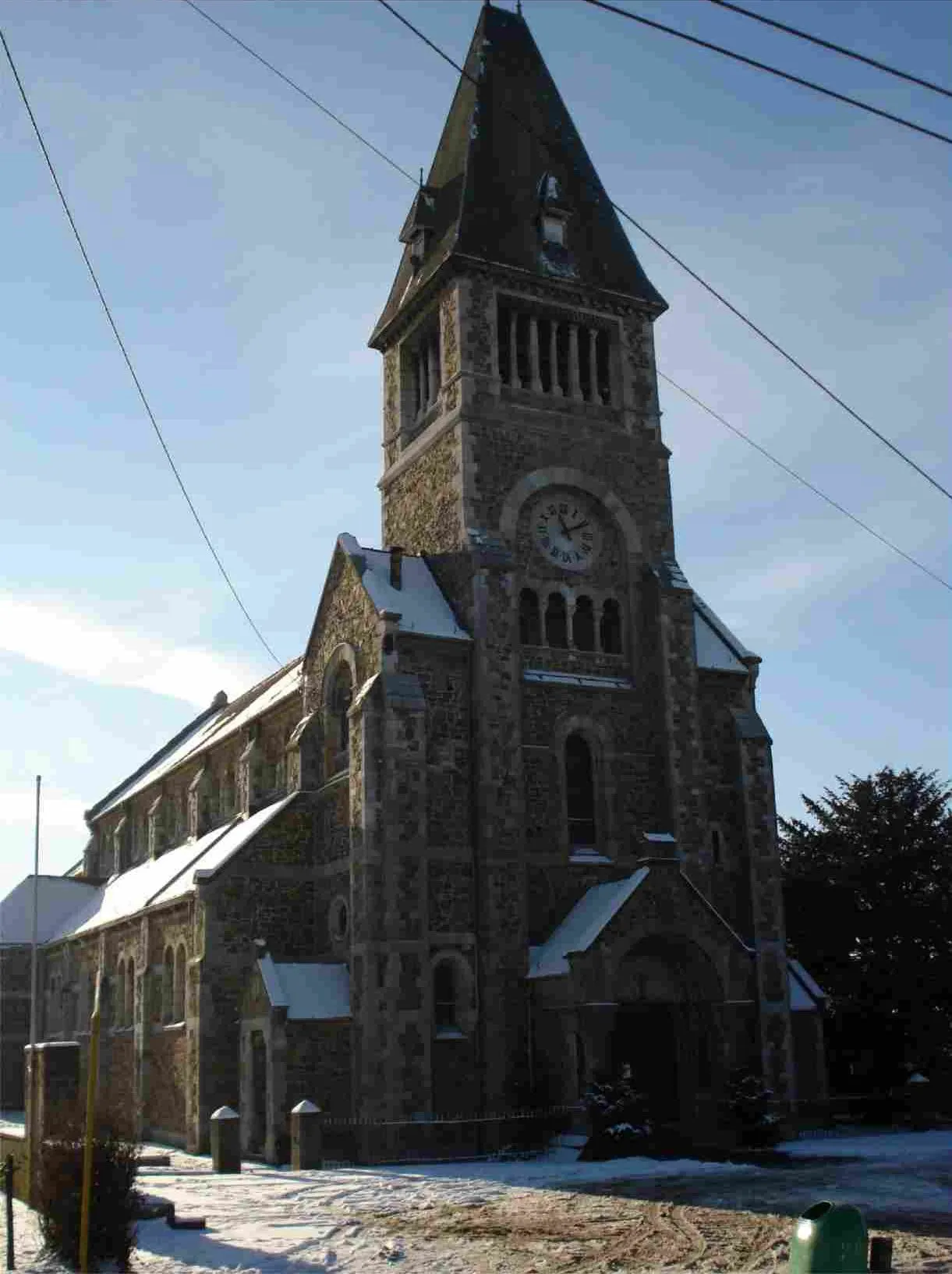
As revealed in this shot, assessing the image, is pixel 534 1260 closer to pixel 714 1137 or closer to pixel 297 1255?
pixel 297 1255

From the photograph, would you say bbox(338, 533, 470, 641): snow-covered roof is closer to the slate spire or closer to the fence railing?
the slate spire

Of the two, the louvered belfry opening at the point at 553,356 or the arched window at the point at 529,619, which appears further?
the louvered belfry opening at the point at 553,356

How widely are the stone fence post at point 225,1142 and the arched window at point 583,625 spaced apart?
13.9m

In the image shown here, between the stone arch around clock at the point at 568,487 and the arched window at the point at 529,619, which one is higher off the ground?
the stone arch around clock at the point at 568,487

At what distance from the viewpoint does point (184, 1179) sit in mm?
23219

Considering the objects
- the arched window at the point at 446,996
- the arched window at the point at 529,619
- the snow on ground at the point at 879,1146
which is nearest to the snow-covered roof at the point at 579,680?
the arched window at the point at 529,619

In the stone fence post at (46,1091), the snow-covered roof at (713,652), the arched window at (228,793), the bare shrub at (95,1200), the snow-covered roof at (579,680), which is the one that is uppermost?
the snow-covered roof at (713,652)

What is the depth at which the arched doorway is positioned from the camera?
2881cm

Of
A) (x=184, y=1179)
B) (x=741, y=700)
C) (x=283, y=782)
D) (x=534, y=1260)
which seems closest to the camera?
(x=534, y=1260)

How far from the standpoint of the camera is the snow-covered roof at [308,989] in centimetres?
2827

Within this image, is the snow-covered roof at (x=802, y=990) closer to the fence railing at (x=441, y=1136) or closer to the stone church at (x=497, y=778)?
the stone church at (x=497, y=778)

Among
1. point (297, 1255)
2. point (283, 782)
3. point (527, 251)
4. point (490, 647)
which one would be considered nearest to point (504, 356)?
point (527, 251)

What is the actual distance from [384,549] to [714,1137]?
16.1 metres

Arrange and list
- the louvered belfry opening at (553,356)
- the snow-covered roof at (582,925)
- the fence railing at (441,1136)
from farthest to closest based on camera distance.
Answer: the louvered belfry opening at (553,356), the snow-covered roof at (582,925), the fence railing at (441,1136)
